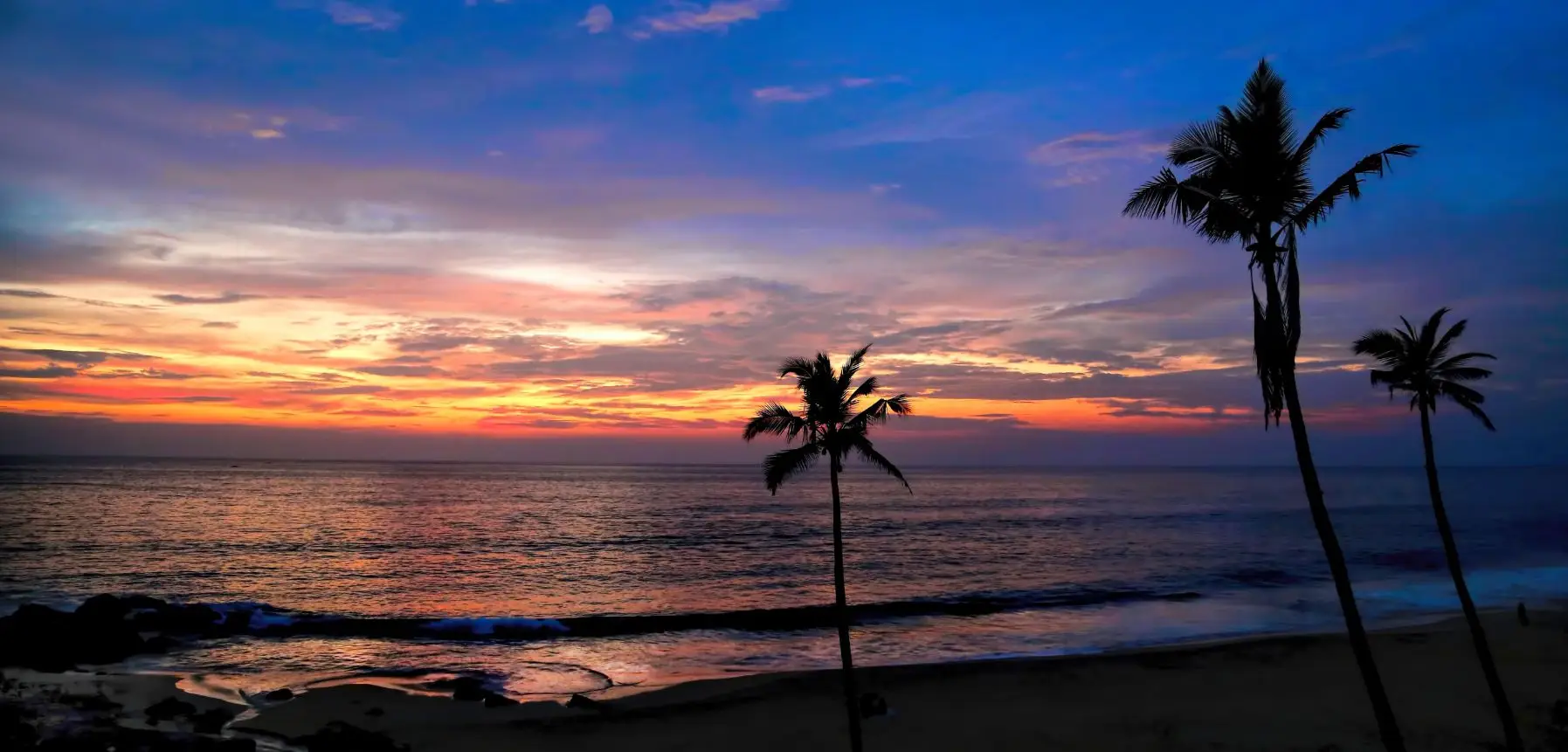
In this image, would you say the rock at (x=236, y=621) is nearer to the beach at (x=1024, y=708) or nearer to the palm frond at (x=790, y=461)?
the beach at (x=1024, y=708)

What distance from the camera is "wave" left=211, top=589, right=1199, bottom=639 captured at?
40125 millimetres

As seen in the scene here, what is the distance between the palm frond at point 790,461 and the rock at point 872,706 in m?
11.4

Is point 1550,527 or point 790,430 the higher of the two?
point 790,430

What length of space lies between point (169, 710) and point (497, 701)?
29.7ft

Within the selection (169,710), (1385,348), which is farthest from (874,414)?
(169,710)

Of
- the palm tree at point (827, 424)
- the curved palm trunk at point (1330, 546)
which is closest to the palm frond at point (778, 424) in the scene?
the palm tree at point (827, 424)

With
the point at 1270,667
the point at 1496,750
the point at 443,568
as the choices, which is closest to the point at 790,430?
the point at 1496,750

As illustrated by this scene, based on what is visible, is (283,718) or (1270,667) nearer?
(283,718)

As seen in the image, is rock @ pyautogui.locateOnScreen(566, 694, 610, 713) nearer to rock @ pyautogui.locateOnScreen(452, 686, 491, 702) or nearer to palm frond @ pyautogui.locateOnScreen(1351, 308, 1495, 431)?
rock @ pyautogui.locateOnScreen(452, 686, 491, 702)

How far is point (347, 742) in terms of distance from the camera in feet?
68.6

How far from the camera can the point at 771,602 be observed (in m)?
48.2

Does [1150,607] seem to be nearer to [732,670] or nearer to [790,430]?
[732,670]

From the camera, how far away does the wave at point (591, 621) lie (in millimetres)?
40125

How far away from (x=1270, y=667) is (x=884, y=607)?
2018cm
